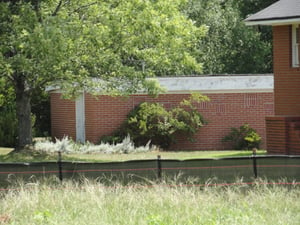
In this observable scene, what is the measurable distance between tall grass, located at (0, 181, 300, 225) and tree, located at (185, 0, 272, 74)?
33.6 m

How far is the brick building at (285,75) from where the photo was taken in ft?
89.1

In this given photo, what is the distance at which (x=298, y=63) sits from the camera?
28.5 meters

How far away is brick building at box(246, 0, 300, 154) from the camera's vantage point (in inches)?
1069

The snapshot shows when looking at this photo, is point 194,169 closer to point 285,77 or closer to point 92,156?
point 285,77

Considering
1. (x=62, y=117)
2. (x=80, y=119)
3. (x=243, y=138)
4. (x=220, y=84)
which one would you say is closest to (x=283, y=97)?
(x=243, y=138)

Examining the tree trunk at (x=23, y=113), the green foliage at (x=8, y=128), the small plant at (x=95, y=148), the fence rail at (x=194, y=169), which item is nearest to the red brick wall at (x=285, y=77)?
the small plant at (x=95, y=148)

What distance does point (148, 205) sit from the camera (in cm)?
1446

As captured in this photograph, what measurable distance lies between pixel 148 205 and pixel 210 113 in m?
20.5

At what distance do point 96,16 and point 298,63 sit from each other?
22.8 ft

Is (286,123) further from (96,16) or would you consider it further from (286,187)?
(286,187)

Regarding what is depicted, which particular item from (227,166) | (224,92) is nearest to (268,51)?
(224,92)

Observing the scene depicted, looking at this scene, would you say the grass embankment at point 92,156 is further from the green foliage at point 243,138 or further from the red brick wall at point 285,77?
the green foliage at point 243,138

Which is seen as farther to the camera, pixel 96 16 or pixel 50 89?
pixel 50 89

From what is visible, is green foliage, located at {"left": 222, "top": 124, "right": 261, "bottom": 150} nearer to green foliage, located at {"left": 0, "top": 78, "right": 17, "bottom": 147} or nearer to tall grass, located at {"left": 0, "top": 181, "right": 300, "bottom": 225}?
green foliage, located at {"left": 0, "top": 78, "right": 17, "bottom": 147}
